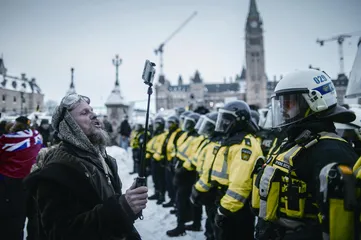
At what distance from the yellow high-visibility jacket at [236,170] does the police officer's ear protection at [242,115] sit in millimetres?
346

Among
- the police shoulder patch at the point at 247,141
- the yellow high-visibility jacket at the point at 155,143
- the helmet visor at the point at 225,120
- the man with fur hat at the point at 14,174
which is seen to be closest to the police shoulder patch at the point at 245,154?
the police shoulder patch at the point at 247,141

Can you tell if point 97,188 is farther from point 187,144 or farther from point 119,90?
point 119,90

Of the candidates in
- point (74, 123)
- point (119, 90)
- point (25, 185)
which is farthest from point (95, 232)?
point (119, 90)

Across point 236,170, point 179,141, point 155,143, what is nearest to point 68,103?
point 236,170

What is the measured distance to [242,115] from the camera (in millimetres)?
4102

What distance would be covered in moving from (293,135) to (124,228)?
1.68 m

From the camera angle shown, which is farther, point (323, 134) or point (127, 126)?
point (127, 126)

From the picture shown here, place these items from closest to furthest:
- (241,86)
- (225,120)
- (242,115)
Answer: (242,115) < (225,120) < (241,86)

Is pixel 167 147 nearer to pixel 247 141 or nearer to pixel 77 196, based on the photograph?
pixel 247 141

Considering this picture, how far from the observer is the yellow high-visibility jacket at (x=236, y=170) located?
10.6ft

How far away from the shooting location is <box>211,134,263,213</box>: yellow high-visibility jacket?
3.22 meters

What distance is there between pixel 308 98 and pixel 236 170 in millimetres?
1487

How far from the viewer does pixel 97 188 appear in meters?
1.97

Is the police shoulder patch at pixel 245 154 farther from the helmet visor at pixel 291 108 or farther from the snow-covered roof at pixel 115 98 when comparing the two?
the snow-covered roof at pixel 115 98
